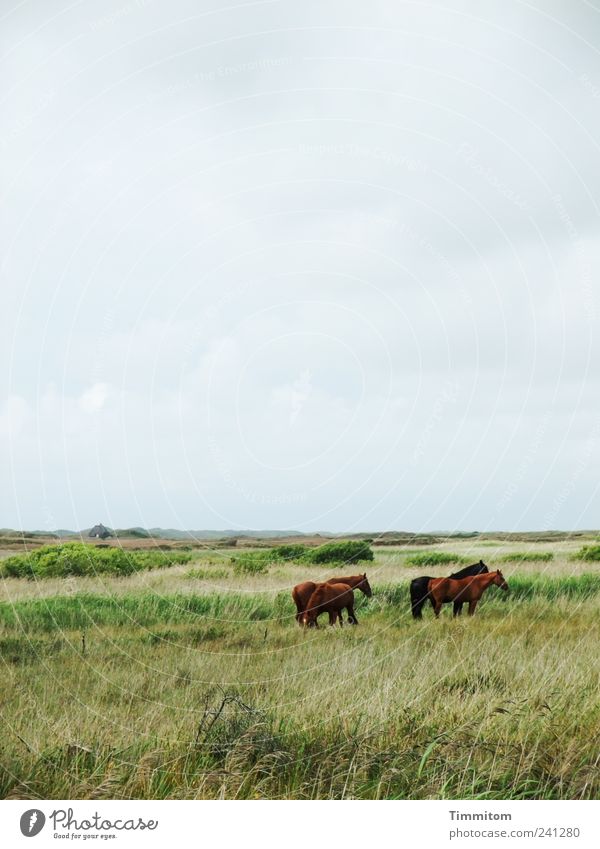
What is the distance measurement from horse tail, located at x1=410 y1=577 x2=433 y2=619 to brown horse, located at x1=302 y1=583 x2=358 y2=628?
79cm

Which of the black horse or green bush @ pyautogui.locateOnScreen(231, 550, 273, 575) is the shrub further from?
the black horse

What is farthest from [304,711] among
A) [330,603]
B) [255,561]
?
[255,561]

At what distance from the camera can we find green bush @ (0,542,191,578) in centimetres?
1009

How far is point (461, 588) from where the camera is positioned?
921 centimetres

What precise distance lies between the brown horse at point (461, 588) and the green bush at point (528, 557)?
1864 mm

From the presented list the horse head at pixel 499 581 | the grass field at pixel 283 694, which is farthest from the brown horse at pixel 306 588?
the horse head at pixel 499 581

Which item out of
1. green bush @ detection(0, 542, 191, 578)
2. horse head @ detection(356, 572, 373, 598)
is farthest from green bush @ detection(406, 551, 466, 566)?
green bush @ detection(0, 542, 191, 578)

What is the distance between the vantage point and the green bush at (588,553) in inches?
462

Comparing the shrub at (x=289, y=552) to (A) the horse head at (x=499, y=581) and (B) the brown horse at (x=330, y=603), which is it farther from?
(A) the horse head at (x=499, y=581)

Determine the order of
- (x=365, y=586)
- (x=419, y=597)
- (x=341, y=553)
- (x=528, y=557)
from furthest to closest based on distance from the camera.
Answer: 1. (x=528, y=557)
2. (x=341, y=553)
3. (x=419, y=597)
4. (x=365, y=586)

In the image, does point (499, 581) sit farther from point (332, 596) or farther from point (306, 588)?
point (306, 588)

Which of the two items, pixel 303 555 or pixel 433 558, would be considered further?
pixel 433 558

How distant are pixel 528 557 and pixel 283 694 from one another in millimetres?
6096
